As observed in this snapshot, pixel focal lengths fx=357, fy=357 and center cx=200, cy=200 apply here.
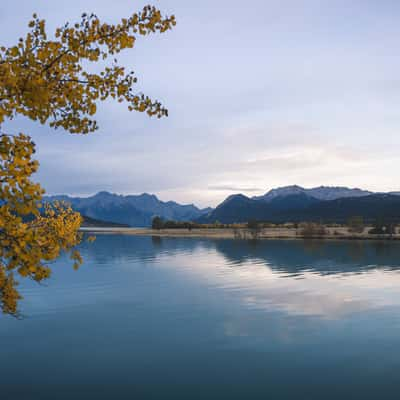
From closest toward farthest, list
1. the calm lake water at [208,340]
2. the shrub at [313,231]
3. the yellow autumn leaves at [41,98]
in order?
the yellow autumn leaves at [41,98], the calm lake water at [208,340], the shrub at [313,231]

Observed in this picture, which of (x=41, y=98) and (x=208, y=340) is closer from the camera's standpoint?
(x=41, y=98)

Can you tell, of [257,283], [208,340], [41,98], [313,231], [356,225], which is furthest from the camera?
[313,231]

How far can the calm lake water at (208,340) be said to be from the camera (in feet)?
48.8

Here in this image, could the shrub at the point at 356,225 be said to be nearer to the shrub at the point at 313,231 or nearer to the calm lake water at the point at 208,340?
the shrub at the point at 313,231

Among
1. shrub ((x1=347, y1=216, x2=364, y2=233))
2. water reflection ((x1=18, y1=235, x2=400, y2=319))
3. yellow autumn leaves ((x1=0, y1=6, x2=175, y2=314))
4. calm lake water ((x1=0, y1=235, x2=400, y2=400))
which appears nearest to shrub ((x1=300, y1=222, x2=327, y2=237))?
shrub ((x1=347, y1=216, x2=364, y2=233))

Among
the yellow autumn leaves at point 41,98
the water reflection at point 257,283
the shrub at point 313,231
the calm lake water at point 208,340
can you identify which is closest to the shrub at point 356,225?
the shrub at point 313,231

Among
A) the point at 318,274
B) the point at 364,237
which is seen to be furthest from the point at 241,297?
the point at 364,237

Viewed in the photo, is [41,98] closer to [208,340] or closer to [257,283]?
[208,340]

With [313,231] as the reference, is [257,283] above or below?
below

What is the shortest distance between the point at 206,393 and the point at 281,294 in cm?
2061

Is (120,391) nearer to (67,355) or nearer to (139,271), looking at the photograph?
(67,355)

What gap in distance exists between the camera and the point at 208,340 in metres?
20.8

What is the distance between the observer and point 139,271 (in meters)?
52.1

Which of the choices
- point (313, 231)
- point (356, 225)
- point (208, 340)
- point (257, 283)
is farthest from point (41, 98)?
point (356, 225)
